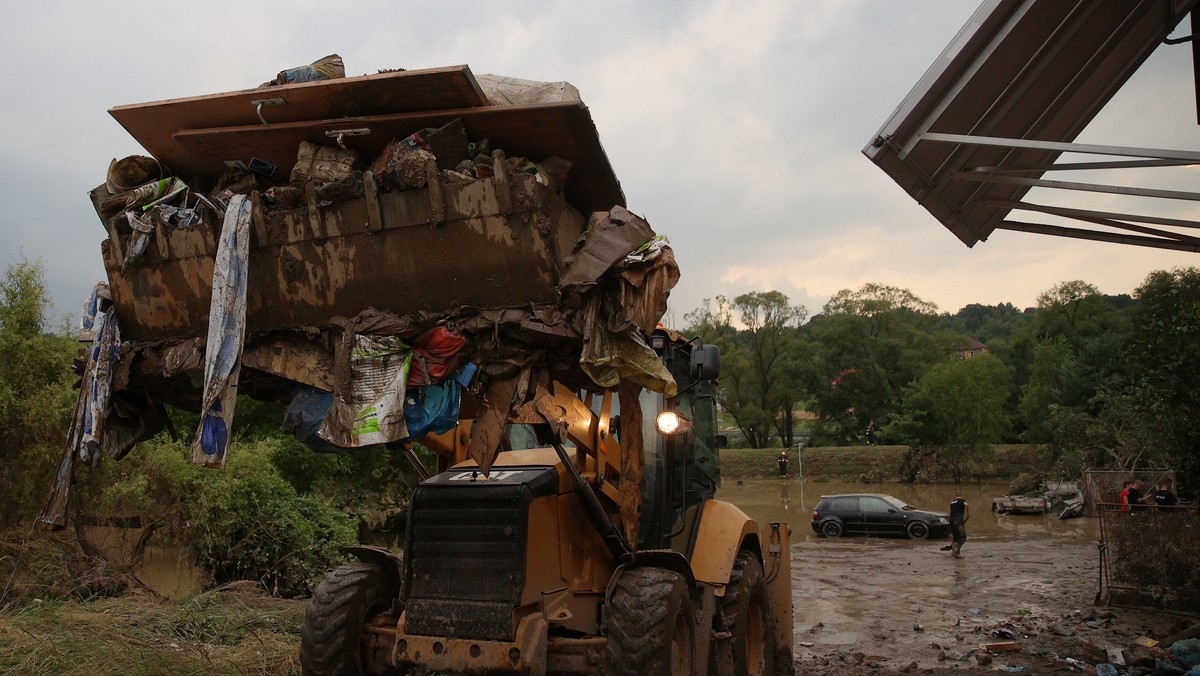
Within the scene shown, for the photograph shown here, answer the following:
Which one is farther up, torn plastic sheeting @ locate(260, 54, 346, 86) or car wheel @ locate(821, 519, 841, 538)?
torn plastic sheeting @ locate(260, 54, 346, 86)

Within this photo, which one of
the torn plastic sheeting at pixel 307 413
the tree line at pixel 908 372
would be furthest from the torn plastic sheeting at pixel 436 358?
the tree line at pixel 908 372

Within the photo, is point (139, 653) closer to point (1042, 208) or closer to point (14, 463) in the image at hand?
point (14, 463)

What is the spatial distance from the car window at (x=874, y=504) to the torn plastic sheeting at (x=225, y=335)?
19492 millimetres

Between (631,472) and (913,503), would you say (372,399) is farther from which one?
(913,503)

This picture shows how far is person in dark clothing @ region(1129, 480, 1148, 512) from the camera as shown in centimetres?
1062

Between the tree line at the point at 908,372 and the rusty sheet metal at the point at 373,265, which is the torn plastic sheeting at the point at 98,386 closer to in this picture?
the rusty sheet metal at the point at 373,265

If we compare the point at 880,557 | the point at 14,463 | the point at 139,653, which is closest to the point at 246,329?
the point at 139,653

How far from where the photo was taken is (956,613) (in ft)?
36.1

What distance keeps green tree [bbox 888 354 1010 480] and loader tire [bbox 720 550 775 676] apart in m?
37.7

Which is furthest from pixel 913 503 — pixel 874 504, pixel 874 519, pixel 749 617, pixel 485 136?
pixel 485 136

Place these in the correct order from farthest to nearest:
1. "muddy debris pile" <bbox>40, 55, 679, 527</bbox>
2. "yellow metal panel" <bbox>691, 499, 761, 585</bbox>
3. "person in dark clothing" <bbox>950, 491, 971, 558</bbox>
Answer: "person in dark clothing" <bbox>950, 491, 971, 558</bbox>
"yellow metal panel" <bbox>691, 499, 761, 585</bbox>
"muddy debris pile" <bbox>40, 55, 679, 527</bbox>

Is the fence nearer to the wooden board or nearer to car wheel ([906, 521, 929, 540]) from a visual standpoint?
car wheel ([906, 521, 929, 540])

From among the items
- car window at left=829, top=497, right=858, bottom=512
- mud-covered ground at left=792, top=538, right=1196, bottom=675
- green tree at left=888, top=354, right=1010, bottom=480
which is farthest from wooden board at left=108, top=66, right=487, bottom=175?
green tree at left=888, top=354, right=1010, bottom=480

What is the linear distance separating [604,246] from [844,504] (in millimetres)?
19176
